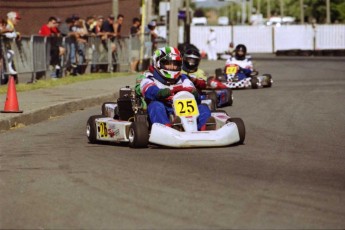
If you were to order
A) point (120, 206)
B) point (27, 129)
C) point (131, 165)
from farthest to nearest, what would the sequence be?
point (27, 129), point (131, 165), point (120, 206)

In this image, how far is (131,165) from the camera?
35.9 feet

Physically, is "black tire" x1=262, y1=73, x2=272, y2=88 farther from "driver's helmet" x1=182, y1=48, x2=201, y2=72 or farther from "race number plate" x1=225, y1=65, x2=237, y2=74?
"driver's helmet" x1=182, y1=48, x2=201, y2=72

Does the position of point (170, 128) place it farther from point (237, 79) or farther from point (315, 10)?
point (315, 10)

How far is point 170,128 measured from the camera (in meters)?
12.5

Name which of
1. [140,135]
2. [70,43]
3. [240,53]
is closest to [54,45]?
[70,43]

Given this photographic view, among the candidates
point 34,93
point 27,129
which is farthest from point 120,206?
point 34,93

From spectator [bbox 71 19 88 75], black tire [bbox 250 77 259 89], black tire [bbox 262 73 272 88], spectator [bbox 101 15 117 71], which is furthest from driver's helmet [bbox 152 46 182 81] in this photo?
spectator [bbox 101 15 117 71]

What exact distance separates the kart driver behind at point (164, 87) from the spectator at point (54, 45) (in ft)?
43.2

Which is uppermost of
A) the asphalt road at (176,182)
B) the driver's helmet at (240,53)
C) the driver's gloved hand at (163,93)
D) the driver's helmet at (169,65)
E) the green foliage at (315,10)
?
the green foliage at (315,10)

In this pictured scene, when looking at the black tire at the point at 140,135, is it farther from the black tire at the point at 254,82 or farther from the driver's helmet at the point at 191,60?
the black tire at the point at 254,82

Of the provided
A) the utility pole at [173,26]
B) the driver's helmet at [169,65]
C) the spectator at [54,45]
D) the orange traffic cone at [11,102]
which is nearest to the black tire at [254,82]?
the spectator at [54,45]

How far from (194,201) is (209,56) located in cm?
4668

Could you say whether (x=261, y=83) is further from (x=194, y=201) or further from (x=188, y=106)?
(x=194, y=201)

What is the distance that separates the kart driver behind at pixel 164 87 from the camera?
42.9 feet
